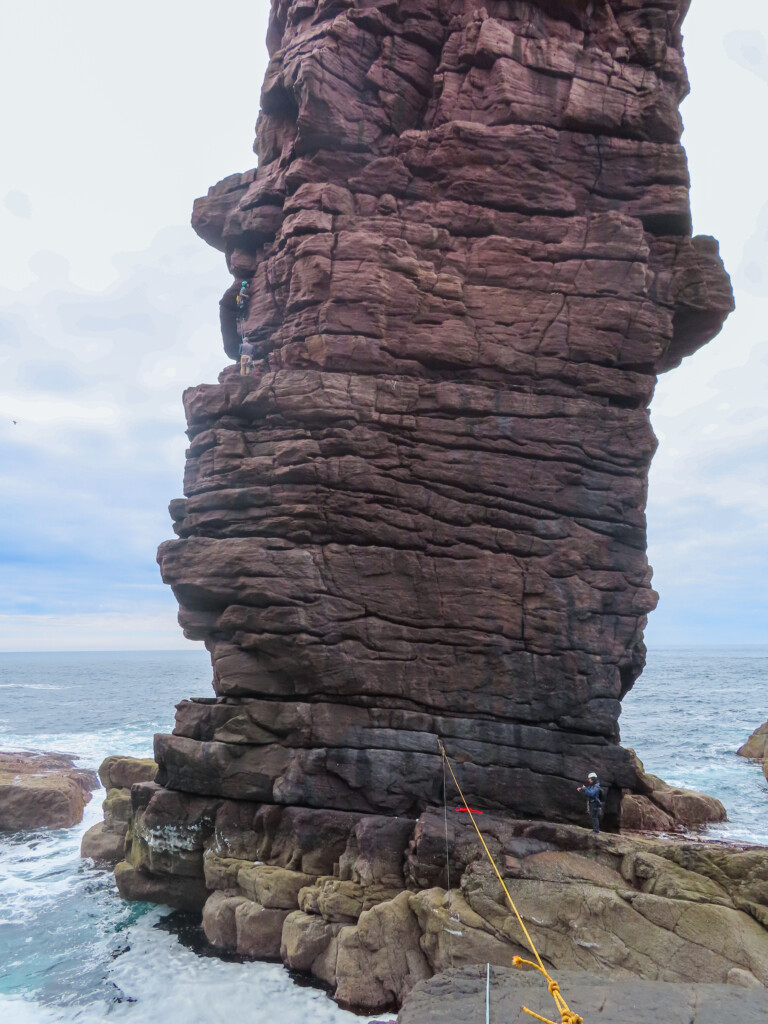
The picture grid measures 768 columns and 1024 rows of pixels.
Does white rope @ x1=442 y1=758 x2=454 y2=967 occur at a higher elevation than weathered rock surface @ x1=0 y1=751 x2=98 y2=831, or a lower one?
higher

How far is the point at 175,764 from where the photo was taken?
663 inches

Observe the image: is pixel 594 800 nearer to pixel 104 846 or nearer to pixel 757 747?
pixel 104 846

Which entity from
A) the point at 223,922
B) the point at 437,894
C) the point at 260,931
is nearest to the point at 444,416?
the point at 437,894

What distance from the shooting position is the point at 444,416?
17.5 meters

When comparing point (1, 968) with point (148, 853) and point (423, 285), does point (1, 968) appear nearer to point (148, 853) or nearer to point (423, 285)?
point (148, 853)

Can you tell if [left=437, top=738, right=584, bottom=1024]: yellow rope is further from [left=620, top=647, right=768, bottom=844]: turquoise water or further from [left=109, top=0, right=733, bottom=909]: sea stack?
[left=620, top=647, right=768, bottom=844]: turquoise water

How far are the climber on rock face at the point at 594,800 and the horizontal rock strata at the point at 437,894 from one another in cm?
54

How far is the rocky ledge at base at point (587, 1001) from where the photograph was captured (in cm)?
895

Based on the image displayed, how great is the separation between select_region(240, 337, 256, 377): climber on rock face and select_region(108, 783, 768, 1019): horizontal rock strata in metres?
11.6

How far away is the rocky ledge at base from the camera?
8953 millimetres

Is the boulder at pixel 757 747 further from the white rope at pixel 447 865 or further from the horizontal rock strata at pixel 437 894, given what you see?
the white rope at pixel 447 865

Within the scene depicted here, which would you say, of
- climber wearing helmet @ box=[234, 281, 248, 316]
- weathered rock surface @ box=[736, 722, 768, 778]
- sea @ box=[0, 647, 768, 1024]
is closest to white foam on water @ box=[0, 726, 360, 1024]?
sea @ box=[0, 647, 768, 1024]

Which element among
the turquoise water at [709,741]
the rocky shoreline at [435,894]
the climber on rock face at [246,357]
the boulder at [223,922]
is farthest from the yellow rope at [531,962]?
the climber on rock face at [246,357]

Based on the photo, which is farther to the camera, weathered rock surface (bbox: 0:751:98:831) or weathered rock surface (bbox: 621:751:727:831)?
weathered rock surface (bbox: 0:751:98:831)
